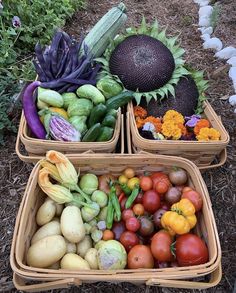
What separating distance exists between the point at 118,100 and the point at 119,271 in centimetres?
116

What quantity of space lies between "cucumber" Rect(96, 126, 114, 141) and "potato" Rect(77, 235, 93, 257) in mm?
627

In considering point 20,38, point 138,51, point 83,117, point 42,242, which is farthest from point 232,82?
point 42,242

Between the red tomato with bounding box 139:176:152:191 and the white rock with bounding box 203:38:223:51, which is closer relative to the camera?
the red tomato with bounding box 139:176:152:191

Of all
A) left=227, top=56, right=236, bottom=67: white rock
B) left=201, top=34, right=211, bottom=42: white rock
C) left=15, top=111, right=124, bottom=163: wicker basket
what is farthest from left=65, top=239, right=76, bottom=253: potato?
left=201, top=34, right=211, bottom=42: white rock

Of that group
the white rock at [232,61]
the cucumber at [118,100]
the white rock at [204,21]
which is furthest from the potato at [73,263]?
the white rock at [204,21]

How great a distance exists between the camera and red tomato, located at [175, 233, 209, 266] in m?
1.75

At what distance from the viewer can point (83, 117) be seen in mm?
2316

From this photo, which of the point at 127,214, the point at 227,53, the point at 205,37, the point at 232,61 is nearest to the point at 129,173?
the point at 127,214

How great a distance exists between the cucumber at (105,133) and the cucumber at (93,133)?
0.02m

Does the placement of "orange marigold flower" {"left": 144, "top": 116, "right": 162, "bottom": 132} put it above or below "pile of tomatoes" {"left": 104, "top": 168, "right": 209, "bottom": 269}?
above

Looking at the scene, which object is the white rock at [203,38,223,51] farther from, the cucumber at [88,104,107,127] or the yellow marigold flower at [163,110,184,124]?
the cucumber at [88,104,107,127]

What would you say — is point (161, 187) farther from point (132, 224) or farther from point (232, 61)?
point (232, 61)

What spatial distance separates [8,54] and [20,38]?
300 mm

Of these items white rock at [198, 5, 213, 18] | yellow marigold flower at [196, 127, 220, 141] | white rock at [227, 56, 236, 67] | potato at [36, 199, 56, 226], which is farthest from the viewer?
white rock at [198, 5, 213, 18]
